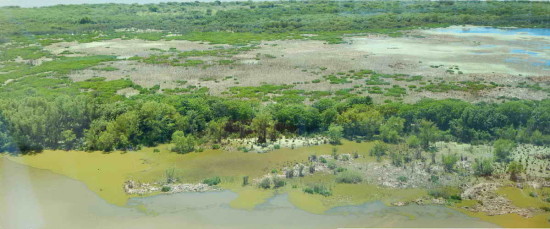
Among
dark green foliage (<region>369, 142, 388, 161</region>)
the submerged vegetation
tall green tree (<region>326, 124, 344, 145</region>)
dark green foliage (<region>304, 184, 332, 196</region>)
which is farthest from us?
tall green tree (<region>326, 124, 344, 145</region>)

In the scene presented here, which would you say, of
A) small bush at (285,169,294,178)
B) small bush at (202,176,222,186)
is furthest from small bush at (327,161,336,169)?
small bush at (202,176,222,186)

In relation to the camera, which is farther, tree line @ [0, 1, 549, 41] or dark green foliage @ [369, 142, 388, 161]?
tree line @ [0, 1, 549, 41]

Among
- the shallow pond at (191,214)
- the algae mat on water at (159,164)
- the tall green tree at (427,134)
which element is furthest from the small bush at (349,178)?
the tall green tree at (427,134)

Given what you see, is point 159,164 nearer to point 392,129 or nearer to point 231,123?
point 231,123

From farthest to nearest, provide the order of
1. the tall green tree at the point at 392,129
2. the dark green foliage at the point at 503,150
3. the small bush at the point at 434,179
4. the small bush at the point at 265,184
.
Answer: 1. the tall green tree at the point at 392,129
2. the dark green foliage at the point at 503,150
3. the small bush at the point at 434,179
4. the small bush at the point at 265,184

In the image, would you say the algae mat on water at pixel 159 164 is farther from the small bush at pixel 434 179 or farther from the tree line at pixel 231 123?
the small bush at pixel 434 179

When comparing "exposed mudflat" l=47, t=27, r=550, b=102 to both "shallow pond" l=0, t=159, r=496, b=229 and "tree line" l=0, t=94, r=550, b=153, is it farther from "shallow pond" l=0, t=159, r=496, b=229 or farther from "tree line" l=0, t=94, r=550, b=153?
"shallow pond" l=0, t=159, r=496, b=229
